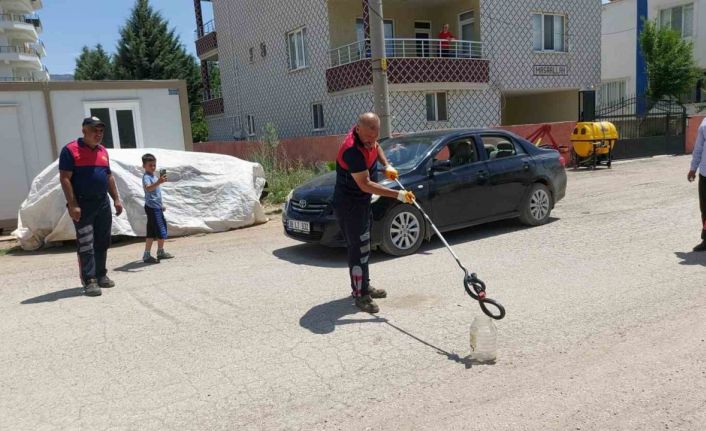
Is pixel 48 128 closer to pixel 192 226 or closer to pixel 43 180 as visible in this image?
pixel 43 180

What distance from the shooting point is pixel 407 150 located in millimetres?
7961

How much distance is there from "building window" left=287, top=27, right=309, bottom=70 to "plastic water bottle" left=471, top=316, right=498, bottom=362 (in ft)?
61.7

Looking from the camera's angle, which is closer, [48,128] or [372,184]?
[372,184]

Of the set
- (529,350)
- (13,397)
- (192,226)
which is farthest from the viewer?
(192,226)

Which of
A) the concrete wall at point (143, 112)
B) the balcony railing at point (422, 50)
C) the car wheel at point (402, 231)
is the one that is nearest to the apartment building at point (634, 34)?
the balcony railing at point (422, 50)

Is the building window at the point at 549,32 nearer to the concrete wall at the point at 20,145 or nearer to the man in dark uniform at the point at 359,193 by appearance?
the concrete wall at the point at 20,145

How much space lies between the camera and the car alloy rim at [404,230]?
7043 mm

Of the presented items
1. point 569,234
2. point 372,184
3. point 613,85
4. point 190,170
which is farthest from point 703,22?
point 372,184

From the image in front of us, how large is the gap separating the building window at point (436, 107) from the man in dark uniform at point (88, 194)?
14.2m

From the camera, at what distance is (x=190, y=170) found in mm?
9703

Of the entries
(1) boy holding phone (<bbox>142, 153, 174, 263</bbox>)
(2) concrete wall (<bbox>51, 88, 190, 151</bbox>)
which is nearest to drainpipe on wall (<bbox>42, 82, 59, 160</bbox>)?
(2) concrete wall (<bbox>51, 88, 190, 151</bbox>)

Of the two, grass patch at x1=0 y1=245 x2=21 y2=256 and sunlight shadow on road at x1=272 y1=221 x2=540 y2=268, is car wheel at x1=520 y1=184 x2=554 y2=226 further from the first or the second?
grass patch at x1=0 y1=245 x2=21 y2=256

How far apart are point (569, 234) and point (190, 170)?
626 cm

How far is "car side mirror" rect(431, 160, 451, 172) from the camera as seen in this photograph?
7.50 metres
